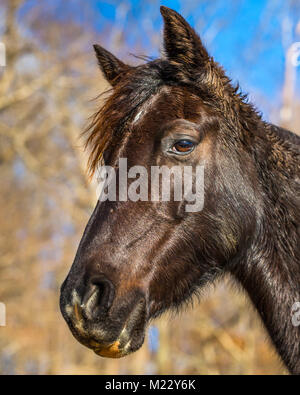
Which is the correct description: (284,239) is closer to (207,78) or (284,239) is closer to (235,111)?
(235,111)

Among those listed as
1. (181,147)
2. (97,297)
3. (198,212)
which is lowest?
(97,297)

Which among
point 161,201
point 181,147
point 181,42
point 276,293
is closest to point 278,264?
point 276,293

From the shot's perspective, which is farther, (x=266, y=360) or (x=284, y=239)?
(x=266, y=360)

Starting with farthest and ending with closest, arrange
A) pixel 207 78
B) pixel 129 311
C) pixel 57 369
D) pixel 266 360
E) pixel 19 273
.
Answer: pixel 19 273
pixel 57 369
pixel 266 360
pixel 207 78
pixel 129 311

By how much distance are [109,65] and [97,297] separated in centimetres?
211

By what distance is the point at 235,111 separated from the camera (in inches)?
131

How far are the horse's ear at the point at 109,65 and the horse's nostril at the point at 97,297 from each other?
5.96 feet

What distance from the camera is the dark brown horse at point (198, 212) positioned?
9.64ft

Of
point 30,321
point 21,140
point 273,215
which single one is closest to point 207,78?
point 273,215

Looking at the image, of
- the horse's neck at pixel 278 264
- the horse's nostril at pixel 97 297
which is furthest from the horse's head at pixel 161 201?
the horse's neck at pixel 278 264

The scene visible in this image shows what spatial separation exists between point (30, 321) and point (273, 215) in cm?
1714

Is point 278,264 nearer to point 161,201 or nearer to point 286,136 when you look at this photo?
point 161,201

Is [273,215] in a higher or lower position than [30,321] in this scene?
higher

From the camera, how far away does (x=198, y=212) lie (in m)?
3.16
